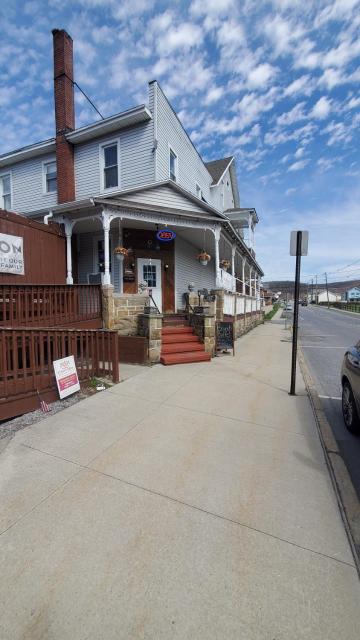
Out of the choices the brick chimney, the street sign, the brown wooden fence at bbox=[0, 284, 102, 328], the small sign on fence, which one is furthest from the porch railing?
the brick chimney

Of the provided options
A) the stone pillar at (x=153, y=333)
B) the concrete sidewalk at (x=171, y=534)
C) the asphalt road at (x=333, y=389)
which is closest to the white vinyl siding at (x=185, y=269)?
the stone pillar at (x=153, y=333)

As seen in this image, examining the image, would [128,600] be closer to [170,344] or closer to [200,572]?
[200,572]

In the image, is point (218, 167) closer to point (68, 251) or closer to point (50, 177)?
point (50, 177)

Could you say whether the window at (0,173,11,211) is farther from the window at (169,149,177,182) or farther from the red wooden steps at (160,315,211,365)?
the red wooden steps at (160,315,211,365)

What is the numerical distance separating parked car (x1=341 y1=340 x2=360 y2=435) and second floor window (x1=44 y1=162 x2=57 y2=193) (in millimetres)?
13314

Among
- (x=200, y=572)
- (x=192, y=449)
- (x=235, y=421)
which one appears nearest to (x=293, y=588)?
(x=200, y=572)

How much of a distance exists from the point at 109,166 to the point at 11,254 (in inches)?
255

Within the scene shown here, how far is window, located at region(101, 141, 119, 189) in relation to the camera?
11.6 metres

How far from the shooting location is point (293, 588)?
1852 mm

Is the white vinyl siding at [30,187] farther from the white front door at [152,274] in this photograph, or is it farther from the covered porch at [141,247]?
the white front door at [152,274]

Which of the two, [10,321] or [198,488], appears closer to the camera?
[198,488]

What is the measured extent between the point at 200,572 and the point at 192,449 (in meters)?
1.57

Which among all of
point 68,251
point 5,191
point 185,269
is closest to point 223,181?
point 185,269

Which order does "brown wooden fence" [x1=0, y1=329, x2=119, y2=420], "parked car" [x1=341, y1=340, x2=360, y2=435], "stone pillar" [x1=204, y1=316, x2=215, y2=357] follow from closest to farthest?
"parked car" [x1=341, y1=340, x2=360, y2=435] → "brown wooden fence" [x1=0, y1=329, x2=119, y2=420] → "stone pillar" [x1=204, y1=316, x2=215, y2=357]
